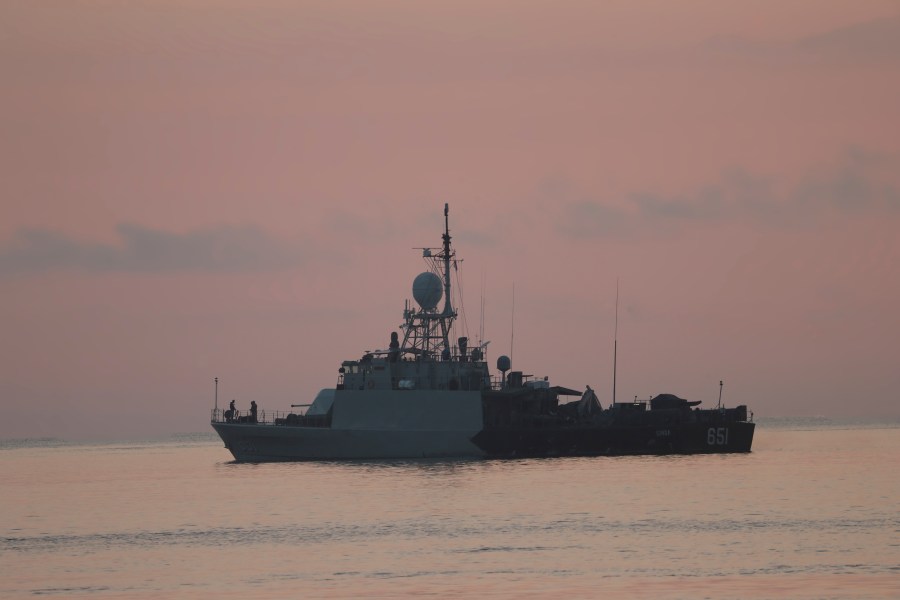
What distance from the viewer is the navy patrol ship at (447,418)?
72.3 meters

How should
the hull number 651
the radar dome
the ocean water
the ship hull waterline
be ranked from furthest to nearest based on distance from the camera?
the radar dome → the hull number 651 → the ship hull waterline → the ocean water

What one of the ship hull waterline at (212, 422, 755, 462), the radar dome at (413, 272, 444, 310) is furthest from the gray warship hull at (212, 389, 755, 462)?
the radar dome at (413, 272, 444, 310)

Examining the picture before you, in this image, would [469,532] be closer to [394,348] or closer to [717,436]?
[394,348]

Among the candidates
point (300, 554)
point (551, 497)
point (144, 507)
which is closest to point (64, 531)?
point (144, 507)

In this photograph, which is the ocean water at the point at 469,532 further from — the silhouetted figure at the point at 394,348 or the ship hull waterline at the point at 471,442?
the silhouetted figure at the point at 394,348

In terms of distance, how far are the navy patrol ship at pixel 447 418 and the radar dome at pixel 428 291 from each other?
0.17 feet

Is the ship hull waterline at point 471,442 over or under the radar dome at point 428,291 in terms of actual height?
under

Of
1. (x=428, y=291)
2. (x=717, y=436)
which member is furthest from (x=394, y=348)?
(x=717, y=436)

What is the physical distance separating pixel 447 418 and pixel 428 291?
7.81 m

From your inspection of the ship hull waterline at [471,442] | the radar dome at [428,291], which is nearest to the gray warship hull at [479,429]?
the ship hull waterline at [471,442]

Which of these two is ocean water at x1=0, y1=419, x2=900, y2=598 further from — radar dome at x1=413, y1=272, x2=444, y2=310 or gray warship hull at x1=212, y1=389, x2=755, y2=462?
radar dome at x1=413, y1=272, x2=444, y2=310

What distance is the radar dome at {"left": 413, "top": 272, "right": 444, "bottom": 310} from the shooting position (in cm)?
7675

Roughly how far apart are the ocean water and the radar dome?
30.6 feet

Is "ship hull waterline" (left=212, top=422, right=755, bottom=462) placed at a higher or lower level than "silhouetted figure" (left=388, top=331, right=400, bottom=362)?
lower
